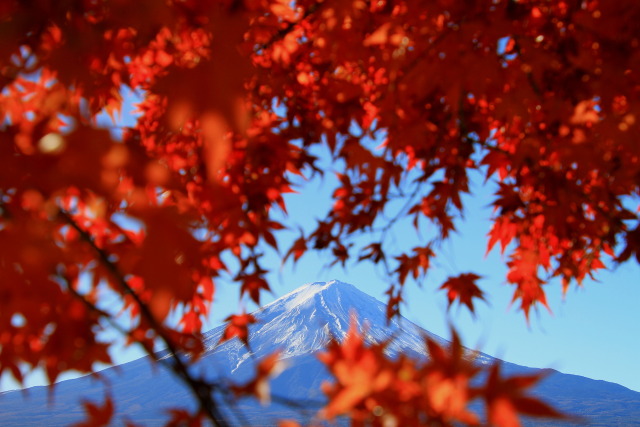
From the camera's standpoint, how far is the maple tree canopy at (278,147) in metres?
0.60

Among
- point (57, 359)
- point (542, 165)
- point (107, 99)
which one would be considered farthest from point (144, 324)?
point (542, 165)

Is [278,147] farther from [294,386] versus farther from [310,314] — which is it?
[294,386]

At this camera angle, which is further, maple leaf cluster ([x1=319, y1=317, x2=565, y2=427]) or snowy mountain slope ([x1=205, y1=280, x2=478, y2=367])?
snowy mountain slope ([x1=205, y1=280, x2=478, y2=367])

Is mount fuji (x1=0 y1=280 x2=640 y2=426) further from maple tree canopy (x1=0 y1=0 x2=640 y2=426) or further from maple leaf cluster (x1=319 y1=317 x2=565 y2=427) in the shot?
maple leaf cluster (x1=319 y1=317 x2=565 y2=427)

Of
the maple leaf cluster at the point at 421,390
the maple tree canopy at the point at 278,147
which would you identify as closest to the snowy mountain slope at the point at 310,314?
the maple tree canopy at the point at 278,147

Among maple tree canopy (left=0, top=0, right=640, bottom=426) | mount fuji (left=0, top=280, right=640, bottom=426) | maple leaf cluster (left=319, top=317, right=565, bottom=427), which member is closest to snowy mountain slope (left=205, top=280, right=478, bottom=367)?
mount fuji (left=0, top=280, right=640, bottom=426)

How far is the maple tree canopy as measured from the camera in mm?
604

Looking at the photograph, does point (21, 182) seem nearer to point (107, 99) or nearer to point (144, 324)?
point (144, 324)

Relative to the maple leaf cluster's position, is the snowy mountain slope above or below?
above

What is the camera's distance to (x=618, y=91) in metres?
1.46

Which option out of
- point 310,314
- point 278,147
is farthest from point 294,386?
point 278,147

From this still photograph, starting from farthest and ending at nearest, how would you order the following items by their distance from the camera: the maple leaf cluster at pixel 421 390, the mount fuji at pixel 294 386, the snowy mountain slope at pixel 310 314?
the mount fuji at pixel 294 386, the snowy mountain slope at pixel 310 314, the maple leaf cluster at pixel 421 390

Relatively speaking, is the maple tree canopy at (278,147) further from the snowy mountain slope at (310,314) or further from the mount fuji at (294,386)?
the mount fuji at (294,386)

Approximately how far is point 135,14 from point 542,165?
1.53m
